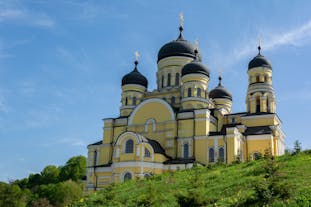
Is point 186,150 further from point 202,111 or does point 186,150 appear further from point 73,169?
→ point 73,169

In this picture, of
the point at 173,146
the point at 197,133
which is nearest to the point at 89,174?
the point at 173,146

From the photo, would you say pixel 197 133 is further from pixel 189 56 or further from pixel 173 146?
pixel 189 56

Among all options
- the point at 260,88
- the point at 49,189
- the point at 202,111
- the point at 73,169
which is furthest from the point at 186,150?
the point at 73,169

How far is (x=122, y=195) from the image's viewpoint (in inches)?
653

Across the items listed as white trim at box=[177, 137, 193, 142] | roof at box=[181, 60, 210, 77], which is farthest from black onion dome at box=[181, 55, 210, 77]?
white trim at box=[177, 137, 193, 142]

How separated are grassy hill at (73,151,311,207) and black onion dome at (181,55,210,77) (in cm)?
1641

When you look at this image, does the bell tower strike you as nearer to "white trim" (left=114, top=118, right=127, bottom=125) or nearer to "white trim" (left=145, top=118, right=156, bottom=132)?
"white trim" (left=145, top=118, right=156, bottom=132)

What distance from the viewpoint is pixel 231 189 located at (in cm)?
1416

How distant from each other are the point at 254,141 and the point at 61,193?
21.6 meters

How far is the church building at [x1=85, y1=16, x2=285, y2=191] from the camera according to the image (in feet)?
104

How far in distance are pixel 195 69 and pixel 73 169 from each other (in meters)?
30.5

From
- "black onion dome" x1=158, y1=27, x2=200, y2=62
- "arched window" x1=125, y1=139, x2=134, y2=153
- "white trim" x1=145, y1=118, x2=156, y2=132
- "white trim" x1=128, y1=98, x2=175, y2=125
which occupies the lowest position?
"arched window" x1=125, y1=139, x2=134, y2=153

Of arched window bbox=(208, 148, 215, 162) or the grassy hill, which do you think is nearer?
the grassy hill

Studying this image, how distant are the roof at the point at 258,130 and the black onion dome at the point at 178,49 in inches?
360
